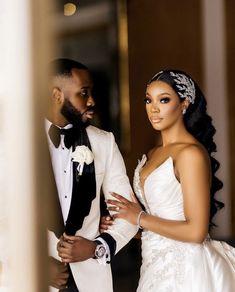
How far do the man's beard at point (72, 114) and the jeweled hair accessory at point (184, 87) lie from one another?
32cm

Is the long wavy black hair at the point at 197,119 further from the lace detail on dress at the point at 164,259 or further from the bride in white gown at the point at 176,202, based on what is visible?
the lace detail on dress at the point at 164,259

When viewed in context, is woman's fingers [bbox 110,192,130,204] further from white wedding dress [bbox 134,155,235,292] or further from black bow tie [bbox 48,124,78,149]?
black bow tie [bbox 48,124,78,149]

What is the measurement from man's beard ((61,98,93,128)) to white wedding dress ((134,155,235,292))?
23 cm

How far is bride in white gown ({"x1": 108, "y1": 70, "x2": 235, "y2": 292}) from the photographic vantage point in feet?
5.53

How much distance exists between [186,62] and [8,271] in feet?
3.35

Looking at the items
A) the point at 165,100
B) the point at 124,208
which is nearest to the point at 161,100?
the point at 165,100

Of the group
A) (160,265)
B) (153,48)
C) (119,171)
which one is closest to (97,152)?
(119,171)

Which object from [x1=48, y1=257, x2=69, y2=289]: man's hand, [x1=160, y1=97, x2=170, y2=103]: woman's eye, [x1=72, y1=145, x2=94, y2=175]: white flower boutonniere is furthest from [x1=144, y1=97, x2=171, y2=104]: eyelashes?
[x1=48, y1=257, x2=69, y2=289]: man's hand

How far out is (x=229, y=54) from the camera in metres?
2.33

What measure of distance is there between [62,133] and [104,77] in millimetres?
232

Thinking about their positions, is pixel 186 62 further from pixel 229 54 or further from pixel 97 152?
pixel 97 152

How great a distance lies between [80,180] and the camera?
163 centimetres

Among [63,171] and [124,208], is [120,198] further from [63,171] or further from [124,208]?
[63,171]

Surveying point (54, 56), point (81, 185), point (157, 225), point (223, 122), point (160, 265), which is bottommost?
point (160, 265)
